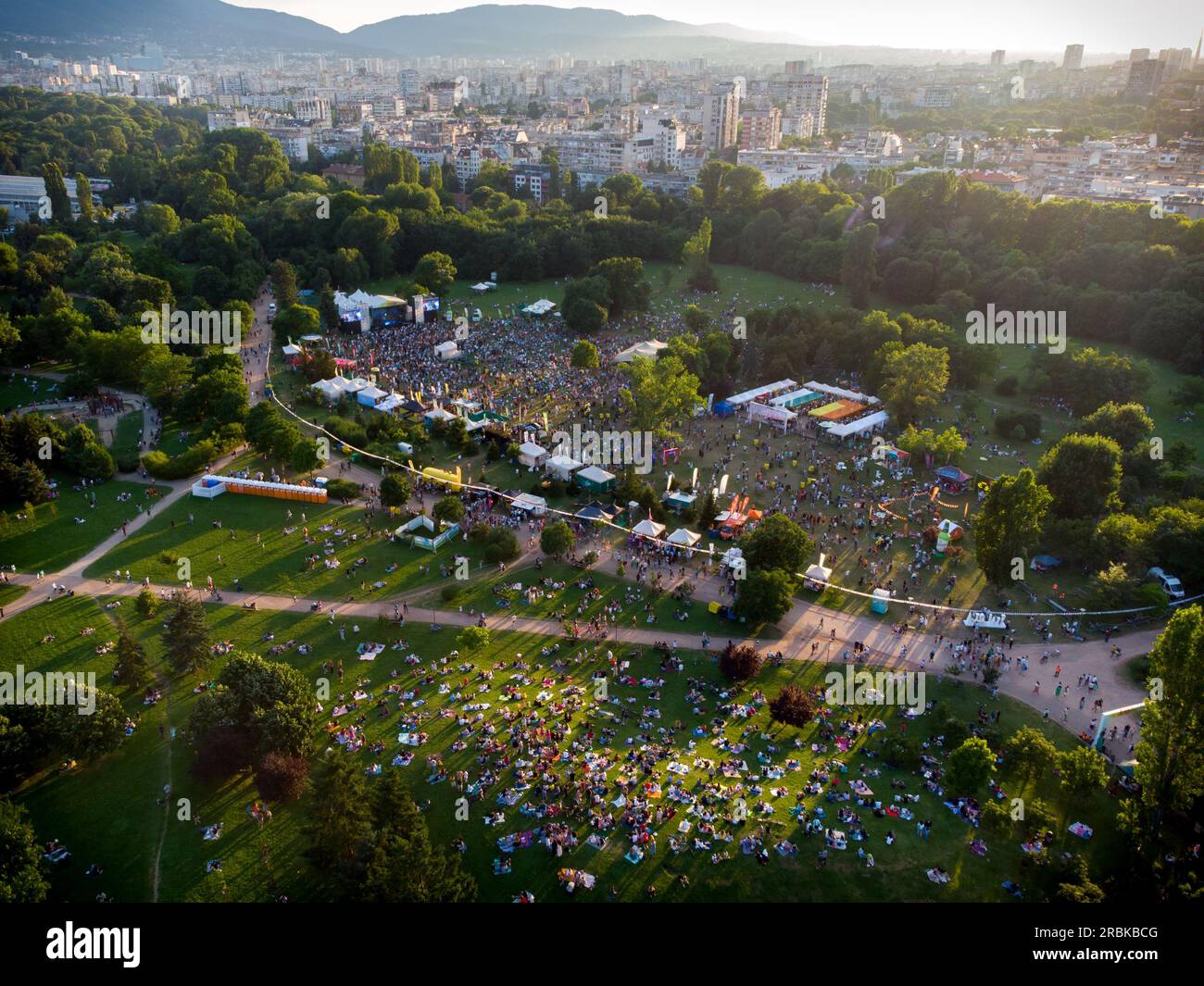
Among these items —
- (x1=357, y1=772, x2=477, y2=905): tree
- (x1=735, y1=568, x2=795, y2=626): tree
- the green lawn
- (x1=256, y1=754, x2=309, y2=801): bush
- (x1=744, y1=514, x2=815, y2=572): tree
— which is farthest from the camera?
the green lawn

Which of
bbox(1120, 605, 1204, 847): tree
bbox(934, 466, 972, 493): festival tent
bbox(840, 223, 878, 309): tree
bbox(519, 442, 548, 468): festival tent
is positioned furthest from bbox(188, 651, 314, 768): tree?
bbox(840, 223, 878, 309): tree

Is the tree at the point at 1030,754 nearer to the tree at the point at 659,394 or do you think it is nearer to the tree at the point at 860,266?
the tree at the point at 659,394

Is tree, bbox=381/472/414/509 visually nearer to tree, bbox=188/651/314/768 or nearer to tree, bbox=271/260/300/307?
tree, bbox=188/651/314/768

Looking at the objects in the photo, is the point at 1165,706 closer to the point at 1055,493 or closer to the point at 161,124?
the point at 1055,493
